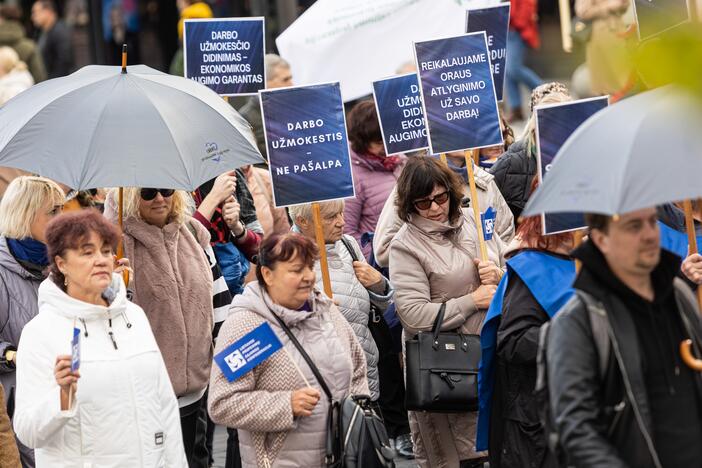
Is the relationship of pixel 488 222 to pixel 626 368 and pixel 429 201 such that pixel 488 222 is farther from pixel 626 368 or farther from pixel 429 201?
pixel 626 368

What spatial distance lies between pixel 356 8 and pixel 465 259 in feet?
12.1

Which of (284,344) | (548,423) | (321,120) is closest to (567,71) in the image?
(321,120)

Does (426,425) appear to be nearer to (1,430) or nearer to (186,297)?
(186,297)

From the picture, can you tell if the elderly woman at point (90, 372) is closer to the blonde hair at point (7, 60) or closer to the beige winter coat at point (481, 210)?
the beige winter coat at point (481, 210)

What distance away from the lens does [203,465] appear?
21.3ft

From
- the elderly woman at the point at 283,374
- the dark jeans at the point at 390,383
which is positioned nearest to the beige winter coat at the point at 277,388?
the elderly woman at the point at 283,374

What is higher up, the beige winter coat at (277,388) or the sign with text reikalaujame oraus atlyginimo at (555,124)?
the sign with text reikalaujame oraus atlyginimo at (555,124)

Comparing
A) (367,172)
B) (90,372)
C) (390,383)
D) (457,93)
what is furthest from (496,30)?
(90,372)

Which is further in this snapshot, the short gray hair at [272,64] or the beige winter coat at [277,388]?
the short gray hair at [272,64]

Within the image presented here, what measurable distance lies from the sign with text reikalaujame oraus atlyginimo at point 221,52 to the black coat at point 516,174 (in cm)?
158

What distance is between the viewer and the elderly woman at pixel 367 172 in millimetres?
8047

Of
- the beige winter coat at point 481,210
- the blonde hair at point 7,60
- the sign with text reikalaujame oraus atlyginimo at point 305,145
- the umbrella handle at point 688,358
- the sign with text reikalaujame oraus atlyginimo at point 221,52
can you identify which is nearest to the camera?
the umbrella handle at point 688,358

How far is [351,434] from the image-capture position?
4930 millimetres

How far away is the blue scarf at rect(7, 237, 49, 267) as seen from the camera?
581 centimetres
